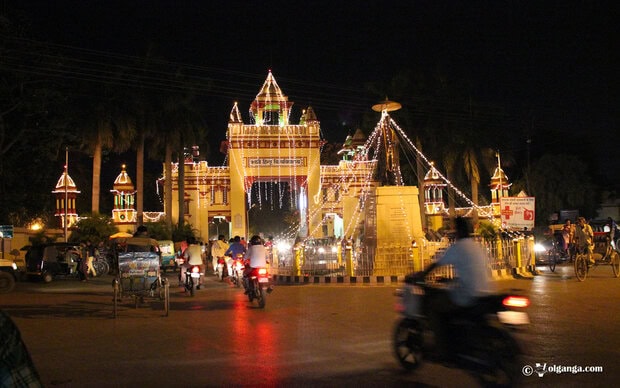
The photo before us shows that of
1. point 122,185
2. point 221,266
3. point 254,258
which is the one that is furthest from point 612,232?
point 122,185

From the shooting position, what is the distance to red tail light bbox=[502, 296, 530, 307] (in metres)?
5.96

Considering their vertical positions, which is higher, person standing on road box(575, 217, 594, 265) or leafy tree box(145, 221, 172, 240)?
leafy tree box(145, 221, 172, 240)

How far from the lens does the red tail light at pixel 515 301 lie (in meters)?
5.96

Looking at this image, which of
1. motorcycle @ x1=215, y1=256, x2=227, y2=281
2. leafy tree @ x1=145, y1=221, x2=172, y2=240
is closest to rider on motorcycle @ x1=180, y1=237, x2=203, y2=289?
motorcycle @ x1=215, y1=256, x2=227, y2=281

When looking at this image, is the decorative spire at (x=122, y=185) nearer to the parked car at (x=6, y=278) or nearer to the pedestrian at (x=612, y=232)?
the parked car at (x=6, y=278)

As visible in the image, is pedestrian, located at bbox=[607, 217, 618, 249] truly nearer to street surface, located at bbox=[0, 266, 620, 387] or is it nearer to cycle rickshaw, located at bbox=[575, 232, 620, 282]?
cycle rickshaw, located at bbox=[575, 232, 620, 282]

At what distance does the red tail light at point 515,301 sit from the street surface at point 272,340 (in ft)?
3.26

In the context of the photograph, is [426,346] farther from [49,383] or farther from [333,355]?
[49,383]

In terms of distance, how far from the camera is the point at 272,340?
9414 mm

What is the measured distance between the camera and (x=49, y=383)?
6.89 meters

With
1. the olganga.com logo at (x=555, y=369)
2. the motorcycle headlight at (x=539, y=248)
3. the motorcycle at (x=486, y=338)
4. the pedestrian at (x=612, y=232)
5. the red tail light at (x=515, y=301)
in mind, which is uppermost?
the pedestrian at (x=612, y=232)

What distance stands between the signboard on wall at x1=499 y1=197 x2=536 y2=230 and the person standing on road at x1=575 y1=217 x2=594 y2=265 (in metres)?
4.21

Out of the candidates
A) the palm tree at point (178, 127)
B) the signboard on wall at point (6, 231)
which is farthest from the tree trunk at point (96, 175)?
the signboard on wall at point (6, 231)

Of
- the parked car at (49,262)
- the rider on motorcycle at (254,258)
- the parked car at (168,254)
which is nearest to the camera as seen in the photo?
the rider on motorcycle at (254,258)
